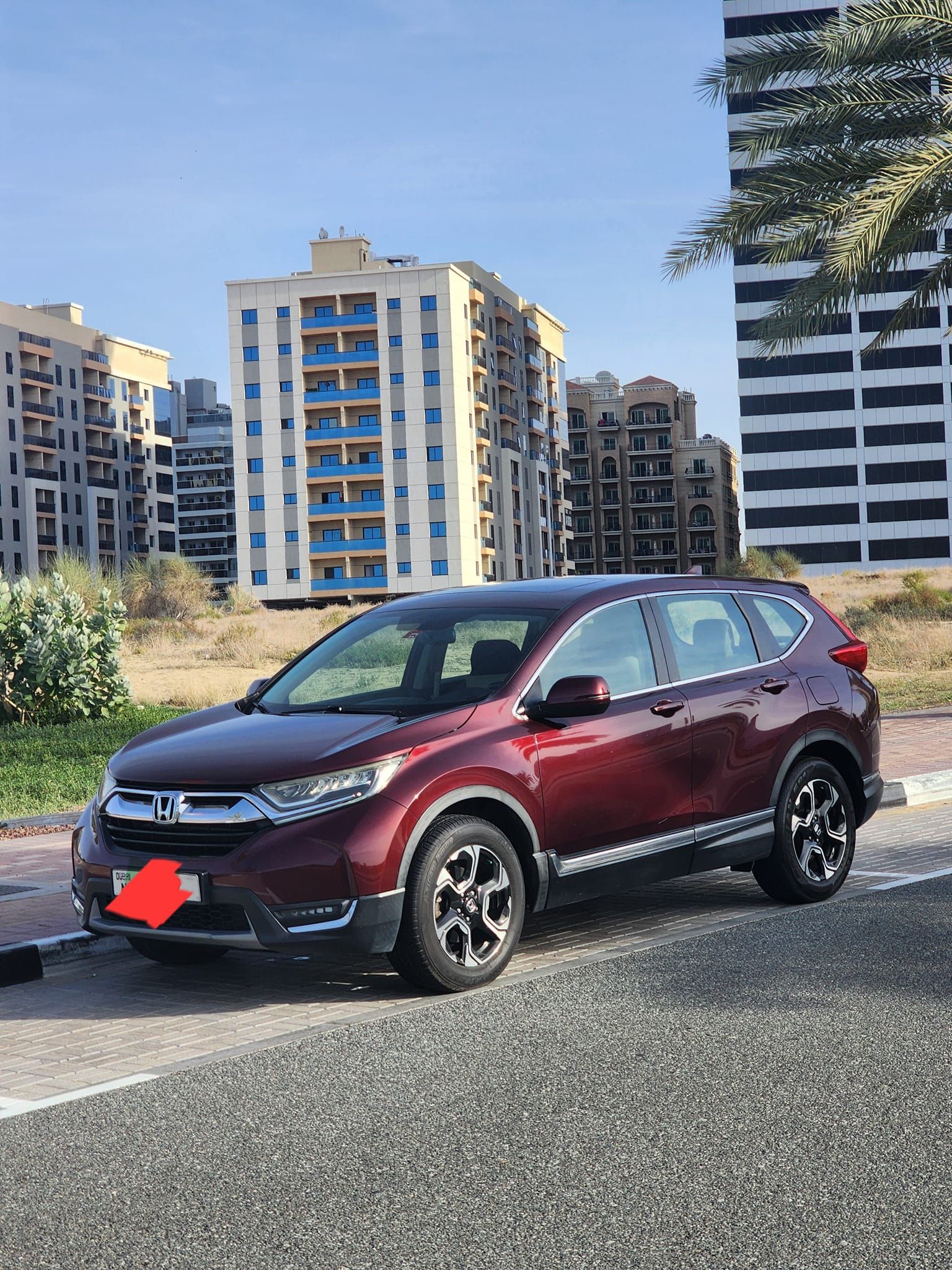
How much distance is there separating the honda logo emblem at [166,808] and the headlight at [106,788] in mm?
389

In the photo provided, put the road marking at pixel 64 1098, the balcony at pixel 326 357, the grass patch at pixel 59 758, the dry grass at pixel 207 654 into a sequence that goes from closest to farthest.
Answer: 1. the road marking at pixel 64 1098
2. the grass patch at pixel 59 758
3. the dry grass at pixel 207 654
4. the balcony at pixel 326 357

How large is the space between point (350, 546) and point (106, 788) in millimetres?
96671

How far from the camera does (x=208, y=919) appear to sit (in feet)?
19.8

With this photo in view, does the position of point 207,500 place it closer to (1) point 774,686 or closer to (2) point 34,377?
(2) point 34,377

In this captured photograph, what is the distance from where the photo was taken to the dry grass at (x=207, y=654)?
26.1m

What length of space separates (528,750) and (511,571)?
4224 inches

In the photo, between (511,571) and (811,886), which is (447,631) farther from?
(511,571)

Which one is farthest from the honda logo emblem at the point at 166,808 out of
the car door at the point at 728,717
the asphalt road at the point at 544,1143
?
the car door at the point at 728,717

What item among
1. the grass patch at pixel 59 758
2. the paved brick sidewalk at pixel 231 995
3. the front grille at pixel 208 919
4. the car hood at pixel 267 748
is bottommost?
the paved brick sidewalk at pixel 231 995

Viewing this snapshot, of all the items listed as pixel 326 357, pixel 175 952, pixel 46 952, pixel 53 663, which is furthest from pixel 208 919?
pixel 326 357

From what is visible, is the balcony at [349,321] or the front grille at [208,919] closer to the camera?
the front grille at [208,919]

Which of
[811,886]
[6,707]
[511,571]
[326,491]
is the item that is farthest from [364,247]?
[811,886]

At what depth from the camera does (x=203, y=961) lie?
287 inches

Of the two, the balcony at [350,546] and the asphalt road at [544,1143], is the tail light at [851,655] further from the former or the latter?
the balcony at [350,546]
